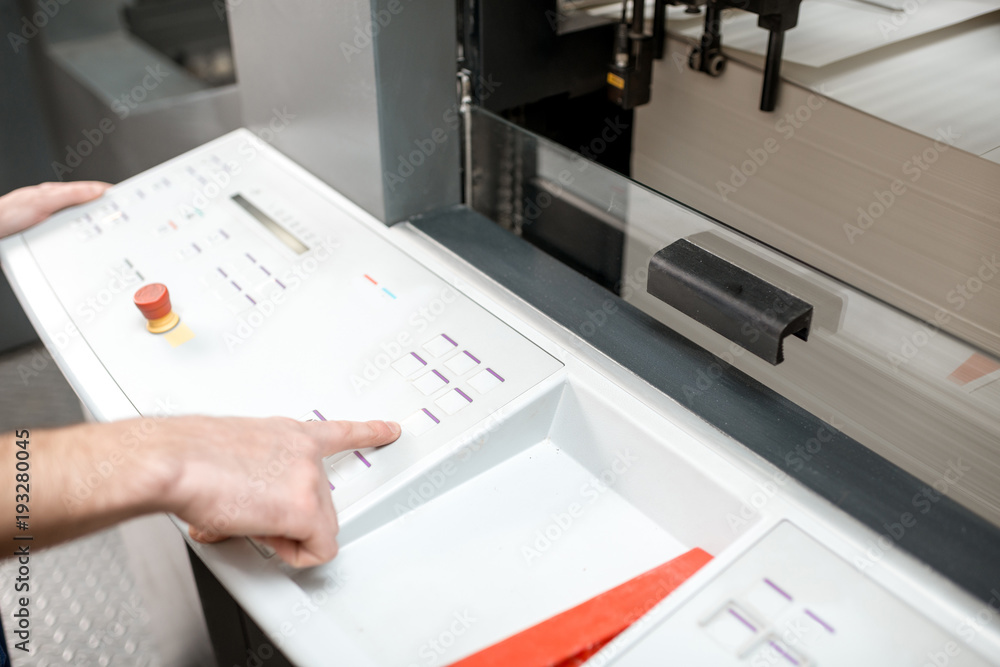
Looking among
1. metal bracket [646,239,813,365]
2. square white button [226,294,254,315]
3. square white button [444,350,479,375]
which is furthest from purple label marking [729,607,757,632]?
square white button [226,294,254,315]

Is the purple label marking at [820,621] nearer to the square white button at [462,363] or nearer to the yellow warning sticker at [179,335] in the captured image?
the square white button at [462,363]

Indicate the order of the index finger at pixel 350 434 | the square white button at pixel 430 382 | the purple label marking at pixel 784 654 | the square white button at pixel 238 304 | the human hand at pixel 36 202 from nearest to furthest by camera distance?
the purple label marking at pixel 784 654 → the index finger at pixel 350 434 → the square white button at pixel 430 382 → the square white button at pixel 238 304 → the human hand at pixel 36 202

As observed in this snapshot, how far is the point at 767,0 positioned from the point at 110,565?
1.52m

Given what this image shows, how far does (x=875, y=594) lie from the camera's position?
0.62 meters

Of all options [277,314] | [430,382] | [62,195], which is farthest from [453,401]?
[62,195]

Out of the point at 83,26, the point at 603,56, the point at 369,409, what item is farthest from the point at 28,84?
the point at 369,409

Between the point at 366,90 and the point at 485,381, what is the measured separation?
0.42 meters

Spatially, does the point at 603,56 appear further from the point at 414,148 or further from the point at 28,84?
the point at 28,84

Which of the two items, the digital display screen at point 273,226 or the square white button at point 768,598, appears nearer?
the square white button at point 768,598

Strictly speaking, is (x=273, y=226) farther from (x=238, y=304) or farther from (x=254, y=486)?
(x=254, y=486)

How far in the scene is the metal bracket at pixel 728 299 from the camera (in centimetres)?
75

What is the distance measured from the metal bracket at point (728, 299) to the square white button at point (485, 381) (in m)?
0.19

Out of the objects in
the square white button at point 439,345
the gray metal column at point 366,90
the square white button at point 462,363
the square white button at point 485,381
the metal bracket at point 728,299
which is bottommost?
the square white button at point 485,381

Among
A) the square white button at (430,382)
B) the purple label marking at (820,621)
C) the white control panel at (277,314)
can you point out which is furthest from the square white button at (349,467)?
the purple label marking at (820,621)
